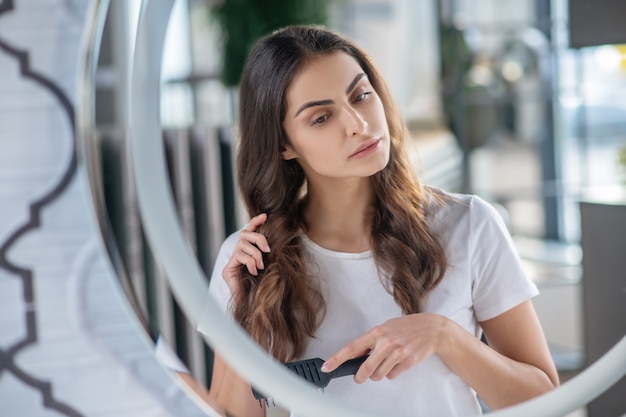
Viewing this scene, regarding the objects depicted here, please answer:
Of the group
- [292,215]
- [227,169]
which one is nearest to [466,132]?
[227,169]

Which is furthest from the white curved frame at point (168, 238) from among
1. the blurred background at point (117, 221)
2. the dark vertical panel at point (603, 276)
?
the dark vertical panel at point (603, 276)

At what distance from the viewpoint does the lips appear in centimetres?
55

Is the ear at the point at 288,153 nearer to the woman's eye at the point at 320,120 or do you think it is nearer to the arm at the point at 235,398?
the woman's eye at the point at 320,120

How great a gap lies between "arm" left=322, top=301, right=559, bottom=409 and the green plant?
843mm

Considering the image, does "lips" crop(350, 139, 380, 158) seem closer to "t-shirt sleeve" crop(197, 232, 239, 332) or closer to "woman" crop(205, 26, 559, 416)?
"woman" crop(205, 26, 559, 416)

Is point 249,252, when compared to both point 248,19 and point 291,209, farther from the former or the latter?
point 248,19

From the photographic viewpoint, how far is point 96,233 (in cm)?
54

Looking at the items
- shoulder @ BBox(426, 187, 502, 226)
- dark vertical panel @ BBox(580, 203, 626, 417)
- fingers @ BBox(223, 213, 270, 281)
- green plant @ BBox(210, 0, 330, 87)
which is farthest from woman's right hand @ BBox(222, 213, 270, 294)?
green plant @ BBox(210, 0, 330, 87)

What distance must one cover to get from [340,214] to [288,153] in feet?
0.21

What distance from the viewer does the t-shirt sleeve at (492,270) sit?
1.87ft

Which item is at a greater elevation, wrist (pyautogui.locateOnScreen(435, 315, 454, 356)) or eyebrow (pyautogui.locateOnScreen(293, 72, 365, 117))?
eyebrow (pyautogui.locateOnScreen(293, 72, 365, 117))

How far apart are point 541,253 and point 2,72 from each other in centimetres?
155

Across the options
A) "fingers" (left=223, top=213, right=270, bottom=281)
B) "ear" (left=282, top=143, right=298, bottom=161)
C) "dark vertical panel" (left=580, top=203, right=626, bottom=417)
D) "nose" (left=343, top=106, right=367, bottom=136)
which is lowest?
"dark vertical panel" (left=580, top=203, right=626, bottom=417)

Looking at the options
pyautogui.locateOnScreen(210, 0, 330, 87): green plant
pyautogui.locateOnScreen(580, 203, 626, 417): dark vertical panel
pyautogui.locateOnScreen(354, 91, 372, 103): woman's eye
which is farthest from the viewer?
pyautogui.locateOnScreen(210, 0, 330, 87): green plant
